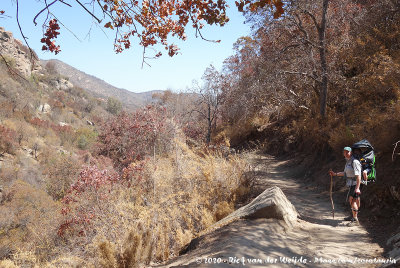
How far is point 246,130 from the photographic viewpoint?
1912 centimetres

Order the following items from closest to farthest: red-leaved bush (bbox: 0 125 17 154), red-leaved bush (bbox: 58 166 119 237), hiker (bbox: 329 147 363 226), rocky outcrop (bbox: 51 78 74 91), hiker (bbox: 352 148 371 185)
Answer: hiker (bbox: 329 147 363 226) < hiker (bbox: 352 148 371 185) < red-leaved bush (bbox: 58 166 119 237) < red-leaved bush (bbox: 0 125 17 154) < rocky outcrop (bbox: 51 78 74 91)

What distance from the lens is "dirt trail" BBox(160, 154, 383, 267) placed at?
11.2ft

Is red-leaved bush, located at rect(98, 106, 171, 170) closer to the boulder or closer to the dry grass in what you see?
the dry grass

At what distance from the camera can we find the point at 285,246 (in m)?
3.97

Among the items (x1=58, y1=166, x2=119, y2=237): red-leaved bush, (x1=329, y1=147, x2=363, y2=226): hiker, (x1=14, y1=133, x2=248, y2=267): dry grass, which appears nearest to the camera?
(x1=14, y1=133, x2=248, y2=267): dry grass

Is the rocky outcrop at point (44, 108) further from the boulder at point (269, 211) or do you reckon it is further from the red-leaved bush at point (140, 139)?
the boulder at point (269, 211)

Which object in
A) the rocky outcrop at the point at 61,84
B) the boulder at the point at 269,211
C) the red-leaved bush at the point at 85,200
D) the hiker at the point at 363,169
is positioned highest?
the rocky outcrop at the point at 61,84

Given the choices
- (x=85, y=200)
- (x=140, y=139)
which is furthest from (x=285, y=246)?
(x=140, y=139)

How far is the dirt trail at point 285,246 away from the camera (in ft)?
11.2

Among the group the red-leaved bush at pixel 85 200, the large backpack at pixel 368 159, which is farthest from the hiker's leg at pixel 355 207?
the red-leaved bush at pixel 85 200

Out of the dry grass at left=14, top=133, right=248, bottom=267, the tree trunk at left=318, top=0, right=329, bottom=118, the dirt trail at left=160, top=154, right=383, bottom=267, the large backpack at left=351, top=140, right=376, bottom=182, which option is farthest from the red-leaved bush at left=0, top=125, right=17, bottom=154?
the large backpack at left=351, top=140, right=376, bottom=182

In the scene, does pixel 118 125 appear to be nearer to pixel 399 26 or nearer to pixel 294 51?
pixel 294 51

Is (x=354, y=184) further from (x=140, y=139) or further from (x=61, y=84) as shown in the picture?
(x=61, y=84)

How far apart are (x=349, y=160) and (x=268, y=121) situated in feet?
42.7
